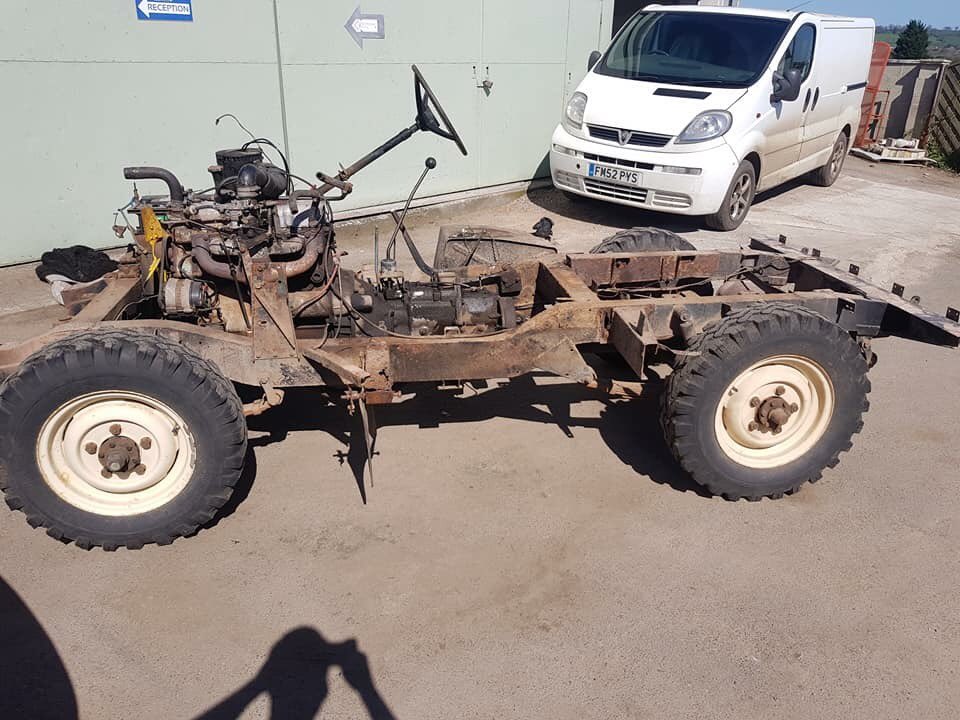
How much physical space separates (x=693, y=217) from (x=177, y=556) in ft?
25.7

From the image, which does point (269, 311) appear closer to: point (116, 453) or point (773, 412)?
point (116, 453)

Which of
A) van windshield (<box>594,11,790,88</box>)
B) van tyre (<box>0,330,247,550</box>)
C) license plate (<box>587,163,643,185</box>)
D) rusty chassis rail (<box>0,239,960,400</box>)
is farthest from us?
van windshield (<box>594,11,790,88</box>)

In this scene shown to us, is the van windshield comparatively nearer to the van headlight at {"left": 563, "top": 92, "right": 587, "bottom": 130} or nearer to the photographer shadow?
the van headlight at {"left": 563, "top": 92, "right": 587, "bottom": 130}

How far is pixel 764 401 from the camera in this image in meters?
3.86

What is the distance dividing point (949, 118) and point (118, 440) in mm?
16872

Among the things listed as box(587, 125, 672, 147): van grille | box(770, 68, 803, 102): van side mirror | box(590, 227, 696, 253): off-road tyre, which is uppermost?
box(770, 68, 803, 102): van side mirror

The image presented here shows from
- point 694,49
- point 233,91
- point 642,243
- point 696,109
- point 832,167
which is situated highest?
point 694,49

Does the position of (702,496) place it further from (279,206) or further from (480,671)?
(279,206)

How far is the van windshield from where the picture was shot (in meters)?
8.87

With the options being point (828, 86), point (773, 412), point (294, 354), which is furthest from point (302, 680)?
point (828, 86)

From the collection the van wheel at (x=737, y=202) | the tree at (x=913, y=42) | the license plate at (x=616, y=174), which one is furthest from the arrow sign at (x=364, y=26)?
the tree at (x=913, y=42)

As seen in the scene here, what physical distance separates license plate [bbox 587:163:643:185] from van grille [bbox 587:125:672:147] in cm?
31

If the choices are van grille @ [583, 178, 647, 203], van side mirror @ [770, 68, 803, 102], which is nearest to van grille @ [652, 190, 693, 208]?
van grille @ [583, 178, 647, 203]

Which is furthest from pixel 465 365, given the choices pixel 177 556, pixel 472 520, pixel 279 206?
pixel 177 556
